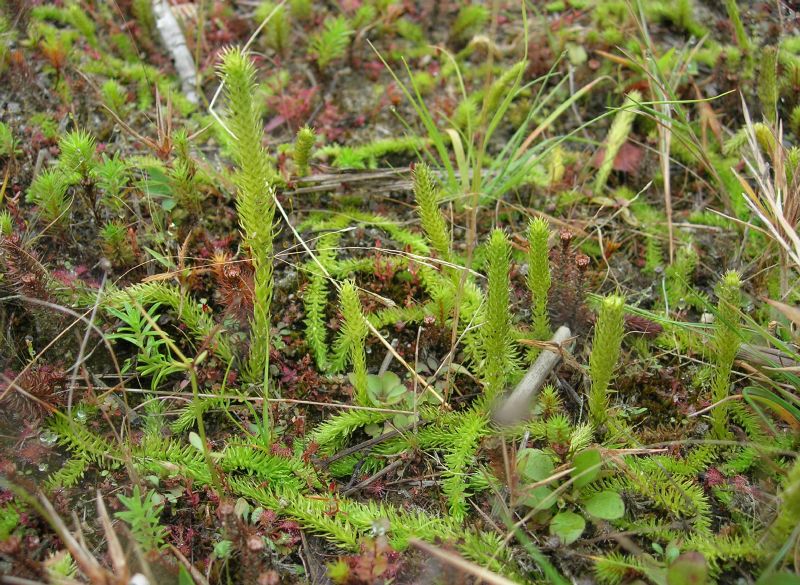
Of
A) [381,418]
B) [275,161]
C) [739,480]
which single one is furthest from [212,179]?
[739,480]

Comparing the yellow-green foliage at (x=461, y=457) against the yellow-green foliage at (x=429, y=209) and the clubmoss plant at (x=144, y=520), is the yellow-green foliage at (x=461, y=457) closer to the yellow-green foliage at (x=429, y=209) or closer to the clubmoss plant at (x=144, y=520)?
the yellow-green foliage at (x=429, y=209)

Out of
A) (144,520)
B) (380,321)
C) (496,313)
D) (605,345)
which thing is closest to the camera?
(144,520)

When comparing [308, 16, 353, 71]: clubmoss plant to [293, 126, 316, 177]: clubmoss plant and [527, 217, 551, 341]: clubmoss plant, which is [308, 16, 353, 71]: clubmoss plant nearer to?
[293, 126, 316, 177]: clubmoss plant

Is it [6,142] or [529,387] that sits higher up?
[6,142]

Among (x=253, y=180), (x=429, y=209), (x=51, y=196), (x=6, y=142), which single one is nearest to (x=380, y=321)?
(x=429, y=209)

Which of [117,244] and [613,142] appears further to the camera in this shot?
[613,142]

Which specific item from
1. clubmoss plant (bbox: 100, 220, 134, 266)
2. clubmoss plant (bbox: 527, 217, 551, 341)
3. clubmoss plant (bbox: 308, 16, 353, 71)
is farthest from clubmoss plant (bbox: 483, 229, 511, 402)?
clubmoss plant (bbox: 308, 16, 353, 71)

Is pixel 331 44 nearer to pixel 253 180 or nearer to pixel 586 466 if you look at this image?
pixel 253 180
